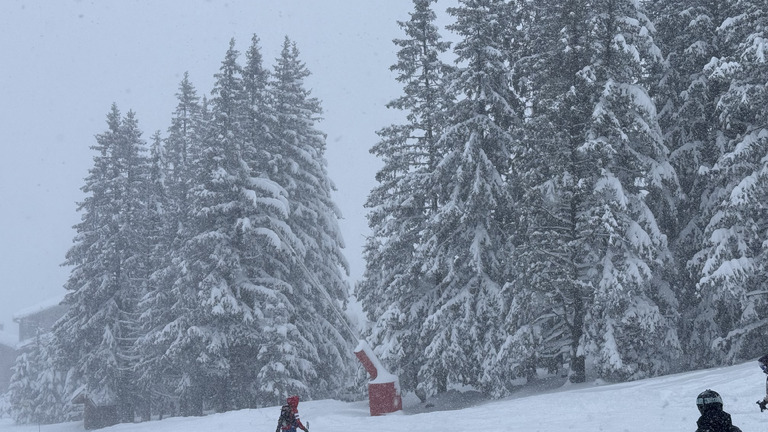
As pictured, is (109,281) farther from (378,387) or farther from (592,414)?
(592,414)

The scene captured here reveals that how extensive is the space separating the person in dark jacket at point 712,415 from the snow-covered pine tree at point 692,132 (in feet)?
65.8

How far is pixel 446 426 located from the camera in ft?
60.4

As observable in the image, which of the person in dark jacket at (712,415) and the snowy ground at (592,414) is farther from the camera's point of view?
the snowy ground at (592,414)

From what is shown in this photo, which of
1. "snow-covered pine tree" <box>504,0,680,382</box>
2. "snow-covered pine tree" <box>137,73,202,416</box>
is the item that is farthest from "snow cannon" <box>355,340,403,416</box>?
"snow-covered pine tree" <box>137,73,202,416</box>

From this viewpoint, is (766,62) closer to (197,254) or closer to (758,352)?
(758,352)

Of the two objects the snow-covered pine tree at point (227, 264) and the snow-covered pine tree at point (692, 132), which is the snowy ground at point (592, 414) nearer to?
the snow-covered pine tree at point (227, 264)

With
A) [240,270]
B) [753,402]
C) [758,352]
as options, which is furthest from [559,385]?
[240,270]

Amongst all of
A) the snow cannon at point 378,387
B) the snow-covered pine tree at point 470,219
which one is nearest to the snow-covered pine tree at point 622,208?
the snow-covered pine tree at point 470,219

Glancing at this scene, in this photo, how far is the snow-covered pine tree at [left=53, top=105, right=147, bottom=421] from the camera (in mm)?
35812

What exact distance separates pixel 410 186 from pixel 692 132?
34.2ft

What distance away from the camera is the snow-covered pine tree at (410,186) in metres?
26.5

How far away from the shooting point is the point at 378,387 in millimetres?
24219

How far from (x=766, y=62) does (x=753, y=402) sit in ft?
35.6

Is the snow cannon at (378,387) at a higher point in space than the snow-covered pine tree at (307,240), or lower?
lower
